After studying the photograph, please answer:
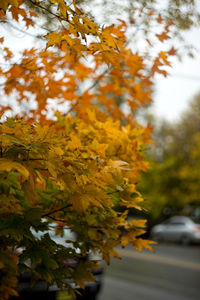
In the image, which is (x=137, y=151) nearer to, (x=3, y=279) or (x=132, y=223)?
(x=132, y=223)

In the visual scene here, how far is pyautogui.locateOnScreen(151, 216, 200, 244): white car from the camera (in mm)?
17031

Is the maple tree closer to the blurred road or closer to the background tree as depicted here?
the blurred road

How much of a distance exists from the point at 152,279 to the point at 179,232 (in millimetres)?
9947

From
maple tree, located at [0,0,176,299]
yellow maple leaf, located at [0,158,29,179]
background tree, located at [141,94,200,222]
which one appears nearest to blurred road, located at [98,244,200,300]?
maple tree, located at [0,0,176,299]

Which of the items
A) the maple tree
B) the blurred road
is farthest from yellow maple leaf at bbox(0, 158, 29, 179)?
the blurred road

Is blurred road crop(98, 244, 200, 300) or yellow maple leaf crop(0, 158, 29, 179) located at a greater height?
yellow maple leaf crop(0, 158, 29, 179)

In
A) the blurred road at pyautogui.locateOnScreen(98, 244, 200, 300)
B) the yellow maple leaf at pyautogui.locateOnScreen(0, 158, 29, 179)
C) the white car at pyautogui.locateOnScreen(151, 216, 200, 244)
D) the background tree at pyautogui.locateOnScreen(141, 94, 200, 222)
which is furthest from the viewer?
the background tree at pyautogui.locateOnScreen(141, 94, 200, 222)

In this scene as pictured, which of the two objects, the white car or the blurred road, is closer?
the blurred road

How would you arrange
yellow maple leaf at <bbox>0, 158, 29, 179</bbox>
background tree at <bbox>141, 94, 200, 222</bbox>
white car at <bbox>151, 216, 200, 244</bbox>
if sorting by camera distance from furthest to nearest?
background tree at <bbox>141, 94, 200, 222</bbox> → white car at <bbox>151, 216, 200, 244</bbox> → yellow maple leaf at <bbox>0, 158, 29, 179</bbox>

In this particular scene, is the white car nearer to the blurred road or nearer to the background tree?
the background tree

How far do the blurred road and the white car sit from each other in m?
4.98

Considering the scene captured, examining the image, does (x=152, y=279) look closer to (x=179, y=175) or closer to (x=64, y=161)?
(x=64, y=161)

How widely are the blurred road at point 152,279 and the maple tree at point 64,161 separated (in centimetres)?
483

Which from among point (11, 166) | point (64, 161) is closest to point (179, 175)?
point (64, 161)
